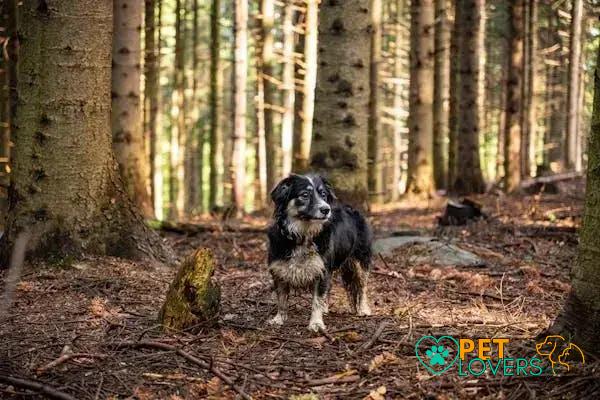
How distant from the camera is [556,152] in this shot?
3872 centimetres

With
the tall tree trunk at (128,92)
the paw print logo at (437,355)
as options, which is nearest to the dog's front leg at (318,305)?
the paw print logo at (437,355)

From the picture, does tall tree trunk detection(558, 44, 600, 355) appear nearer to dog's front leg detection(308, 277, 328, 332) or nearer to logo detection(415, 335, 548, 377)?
logo detection(415, 335, 548, 377)

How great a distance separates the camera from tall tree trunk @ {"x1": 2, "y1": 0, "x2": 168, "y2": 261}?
762 cm

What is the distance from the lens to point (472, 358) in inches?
189

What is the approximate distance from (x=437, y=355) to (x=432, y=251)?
4946mm

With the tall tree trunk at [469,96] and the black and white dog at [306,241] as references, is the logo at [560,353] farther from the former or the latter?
the tall tree trunk at [469,96]

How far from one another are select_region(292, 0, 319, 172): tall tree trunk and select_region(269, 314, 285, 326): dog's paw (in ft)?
37.2

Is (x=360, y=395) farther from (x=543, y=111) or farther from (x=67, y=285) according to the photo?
(x=543, y=111)

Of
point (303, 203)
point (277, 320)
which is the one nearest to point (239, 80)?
point (303, 203)

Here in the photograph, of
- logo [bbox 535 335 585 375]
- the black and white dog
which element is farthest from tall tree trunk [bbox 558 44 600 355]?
the black and white dog

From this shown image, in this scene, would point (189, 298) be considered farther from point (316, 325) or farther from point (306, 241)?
point (306, 241)

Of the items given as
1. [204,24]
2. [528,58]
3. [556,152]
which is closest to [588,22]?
[528,58]

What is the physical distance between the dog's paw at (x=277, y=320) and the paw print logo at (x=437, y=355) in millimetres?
1640

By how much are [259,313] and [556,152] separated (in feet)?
116
